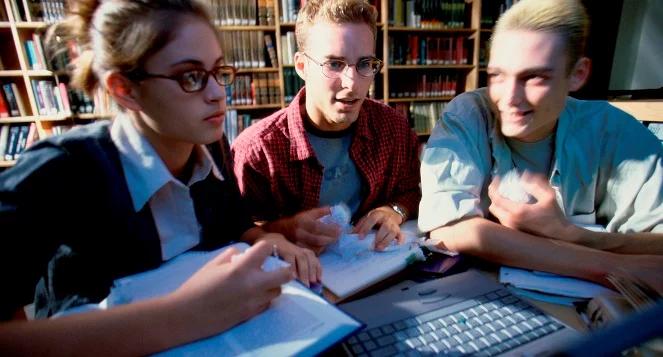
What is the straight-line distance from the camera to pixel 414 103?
3479mm

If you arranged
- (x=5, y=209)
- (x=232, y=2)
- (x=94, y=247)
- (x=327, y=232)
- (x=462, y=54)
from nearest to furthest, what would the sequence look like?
1. (x=5, y=209)
2. (x=94, y=247)
3. (x=327, y=232)
4. (x=232, y=2)
5. (x=462, y=54)

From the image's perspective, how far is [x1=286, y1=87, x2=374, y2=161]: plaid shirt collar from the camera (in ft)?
3.96

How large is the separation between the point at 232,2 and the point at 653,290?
3.08 meters

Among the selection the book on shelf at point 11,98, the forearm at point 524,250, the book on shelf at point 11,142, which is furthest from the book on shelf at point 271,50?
the forearm at point 524,250

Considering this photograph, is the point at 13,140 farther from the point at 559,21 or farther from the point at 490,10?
the point at 490,10

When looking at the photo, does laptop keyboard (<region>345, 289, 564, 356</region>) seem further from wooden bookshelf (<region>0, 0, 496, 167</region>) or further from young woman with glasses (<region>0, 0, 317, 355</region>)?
wooden bookshelf (<region>0, 0, 496, 167</region>)

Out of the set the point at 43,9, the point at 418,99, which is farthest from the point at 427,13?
the point at 43,9

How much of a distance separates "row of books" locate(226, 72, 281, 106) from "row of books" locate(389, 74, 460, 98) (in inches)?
43.7

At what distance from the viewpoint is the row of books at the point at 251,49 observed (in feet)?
9.64

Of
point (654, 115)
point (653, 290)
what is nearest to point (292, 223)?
point (653, 290)

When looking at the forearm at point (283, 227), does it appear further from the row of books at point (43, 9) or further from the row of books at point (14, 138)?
the row of books at point (14, 138)

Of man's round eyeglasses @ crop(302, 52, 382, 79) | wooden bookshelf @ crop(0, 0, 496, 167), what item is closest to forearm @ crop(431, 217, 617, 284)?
man's round eyeglasses @ crop(302, 52, 382, 79)

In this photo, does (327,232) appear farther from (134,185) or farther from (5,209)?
(5,209)

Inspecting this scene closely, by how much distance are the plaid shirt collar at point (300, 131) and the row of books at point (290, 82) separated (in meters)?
1.85
